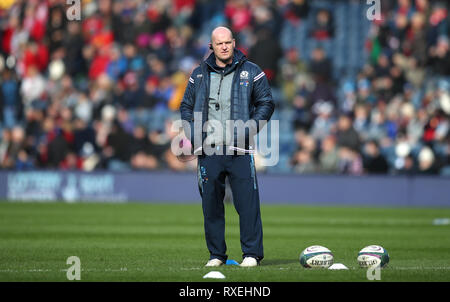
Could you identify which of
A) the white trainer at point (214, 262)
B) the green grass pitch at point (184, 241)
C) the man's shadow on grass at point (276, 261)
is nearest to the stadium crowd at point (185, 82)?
the green grass pitch at point (184, 241)

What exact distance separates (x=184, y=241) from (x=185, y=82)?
1416cm

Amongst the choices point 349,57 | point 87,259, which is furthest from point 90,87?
point 87,259

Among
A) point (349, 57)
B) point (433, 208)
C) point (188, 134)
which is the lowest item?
point (433, 208)

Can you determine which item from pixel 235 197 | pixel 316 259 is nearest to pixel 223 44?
pixel 235 197

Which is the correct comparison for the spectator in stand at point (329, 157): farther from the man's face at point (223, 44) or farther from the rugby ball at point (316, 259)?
the man's face at point (223, 44)

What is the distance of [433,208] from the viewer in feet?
84.3

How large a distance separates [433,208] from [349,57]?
24.0 ft

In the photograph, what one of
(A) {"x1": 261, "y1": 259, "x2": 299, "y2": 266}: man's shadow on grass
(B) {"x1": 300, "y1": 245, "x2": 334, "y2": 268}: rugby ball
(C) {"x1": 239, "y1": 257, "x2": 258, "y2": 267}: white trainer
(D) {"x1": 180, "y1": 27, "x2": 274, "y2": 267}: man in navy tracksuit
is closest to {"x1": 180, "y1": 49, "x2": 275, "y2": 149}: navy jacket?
(D) {"x1": 180, "y1": 27, "x2": 274, "y2": 267}: man in navy tracksuit

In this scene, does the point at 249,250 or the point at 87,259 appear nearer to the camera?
the point at 249,250

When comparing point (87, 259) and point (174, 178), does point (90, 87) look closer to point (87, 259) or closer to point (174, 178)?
point (174, 178)

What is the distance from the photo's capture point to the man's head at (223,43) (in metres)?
10.5

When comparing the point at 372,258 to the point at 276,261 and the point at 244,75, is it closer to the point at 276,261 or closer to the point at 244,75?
the point at 276,261

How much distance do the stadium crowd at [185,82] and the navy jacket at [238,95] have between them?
624 inches

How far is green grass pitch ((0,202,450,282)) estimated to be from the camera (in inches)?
399
